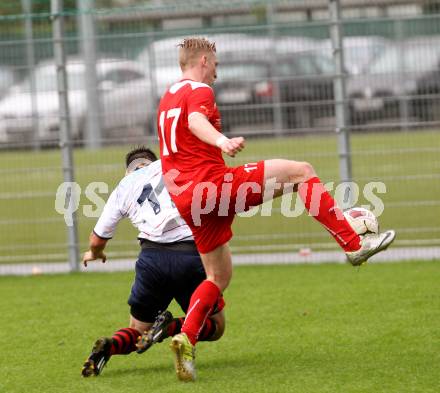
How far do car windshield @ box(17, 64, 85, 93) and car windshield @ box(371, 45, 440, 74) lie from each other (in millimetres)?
3288

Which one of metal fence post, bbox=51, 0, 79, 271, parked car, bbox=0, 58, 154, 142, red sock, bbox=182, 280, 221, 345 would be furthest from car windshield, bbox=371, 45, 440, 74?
red sock, bbox=182, 280, 221, 345

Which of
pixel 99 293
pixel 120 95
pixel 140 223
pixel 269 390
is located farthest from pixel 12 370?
pixel 120 95

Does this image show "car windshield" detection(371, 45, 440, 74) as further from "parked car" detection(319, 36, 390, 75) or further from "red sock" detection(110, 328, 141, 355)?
"red sock" detection(110, 328, 141, 355)

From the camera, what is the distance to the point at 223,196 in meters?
6.71

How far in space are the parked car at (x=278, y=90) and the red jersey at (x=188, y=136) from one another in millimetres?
6213

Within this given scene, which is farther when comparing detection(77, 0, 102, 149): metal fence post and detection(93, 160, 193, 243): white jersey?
detection(77, 0, 102, 149): metal fence post

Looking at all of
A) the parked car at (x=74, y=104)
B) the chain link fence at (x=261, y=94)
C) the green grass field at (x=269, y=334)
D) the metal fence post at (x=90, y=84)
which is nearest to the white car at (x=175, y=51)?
the chain link fence at (x=261, y=94)

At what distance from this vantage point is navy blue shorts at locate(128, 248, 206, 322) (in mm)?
7449

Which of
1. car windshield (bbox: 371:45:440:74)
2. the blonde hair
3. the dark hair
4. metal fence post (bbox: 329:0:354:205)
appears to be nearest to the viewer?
the blonde hair

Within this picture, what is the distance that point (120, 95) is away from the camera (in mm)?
13320

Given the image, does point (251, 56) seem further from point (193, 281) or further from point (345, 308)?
point (193, 281)

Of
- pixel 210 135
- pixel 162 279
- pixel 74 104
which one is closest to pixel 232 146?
pixel 210 135

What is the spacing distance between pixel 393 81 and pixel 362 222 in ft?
20.0

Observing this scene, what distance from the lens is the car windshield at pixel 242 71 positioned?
13102mm
